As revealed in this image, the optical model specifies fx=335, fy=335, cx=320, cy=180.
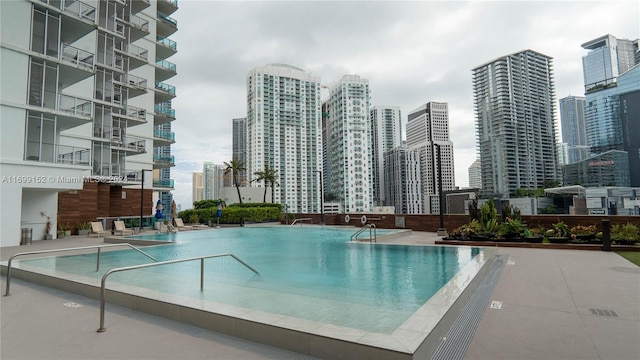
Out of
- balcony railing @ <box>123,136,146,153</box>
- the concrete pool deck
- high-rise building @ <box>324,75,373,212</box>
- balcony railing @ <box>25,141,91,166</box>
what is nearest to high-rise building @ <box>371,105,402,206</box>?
high-rise building @ <box>324,75,373,212</box>

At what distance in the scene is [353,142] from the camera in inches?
3199

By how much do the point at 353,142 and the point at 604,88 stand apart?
7343cm

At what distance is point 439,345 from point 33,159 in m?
19.1

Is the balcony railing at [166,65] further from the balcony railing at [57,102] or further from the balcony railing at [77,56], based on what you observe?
the balcony railing at [57,102]

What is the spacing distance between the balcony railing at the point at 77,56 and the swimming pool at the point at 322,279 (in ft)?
42.2

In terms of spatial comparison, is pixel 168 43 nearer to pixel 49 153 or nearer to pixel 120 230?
pixel 49 153

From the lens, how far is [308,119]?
78.1 m

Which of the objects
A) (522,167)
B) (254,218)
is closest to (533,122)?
(522,167)

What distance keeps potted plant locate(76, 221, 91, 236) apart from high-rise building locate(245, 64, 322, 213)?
45.8 meters

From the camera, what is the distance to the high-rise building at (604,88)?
289ft

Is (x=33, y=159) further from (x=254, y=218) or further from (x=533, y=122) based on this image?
(x=533, y=122)

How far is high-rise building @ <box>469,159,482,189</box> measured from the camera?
294ft

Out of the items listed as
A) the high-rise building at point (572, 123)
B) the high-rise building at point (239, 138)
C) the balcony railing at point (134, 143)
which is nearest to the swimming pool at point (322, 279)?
the balcony railing at point (134, 143)

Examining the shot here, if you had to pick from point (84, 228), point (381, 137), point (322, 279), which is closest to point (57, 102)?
point (84, 228)
